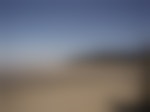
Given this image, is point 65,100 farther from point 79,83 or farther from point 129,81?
point 129,81

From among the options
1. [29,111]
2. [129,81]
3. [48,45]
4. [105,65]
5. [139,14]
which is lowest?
[29,111]

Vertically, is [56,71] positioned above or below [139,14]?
below

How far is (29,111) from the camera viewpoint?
2.96ft

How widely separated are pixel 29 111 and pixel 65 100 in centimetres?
23

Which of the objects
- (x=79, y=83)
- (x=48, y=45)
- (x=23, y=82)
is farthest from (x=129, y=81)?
(x=23, y=82)

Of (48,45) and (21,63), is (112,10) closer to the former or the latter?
(48,45)

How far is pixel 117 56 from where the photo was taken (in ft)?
3.03

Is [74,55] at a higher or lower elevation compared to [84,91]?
higher

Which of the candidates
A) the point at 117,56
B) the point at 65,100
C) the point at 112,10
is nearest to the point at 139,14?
the point at 112,10

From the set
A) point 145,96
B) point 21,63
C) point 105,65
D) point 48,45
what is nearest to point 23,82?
point 21,63

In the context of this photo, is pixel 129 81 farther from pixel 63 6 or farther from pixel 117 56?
pixel 63 6

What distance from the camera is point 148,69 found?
0.94 metres

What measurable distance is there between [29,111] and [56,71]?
299 millimetres

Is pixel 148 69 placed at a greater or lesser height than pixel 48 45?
lesser
